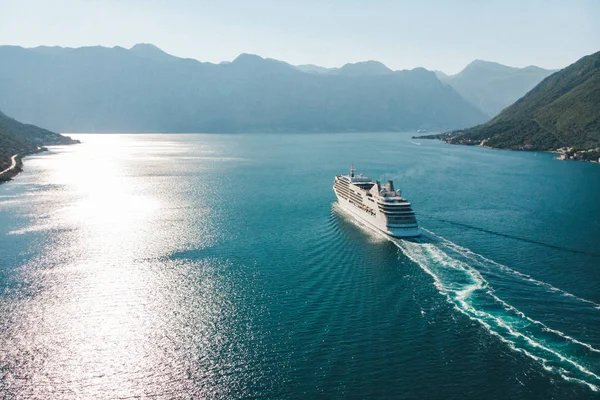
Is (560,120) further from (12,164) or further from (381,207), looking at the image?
(12,164)

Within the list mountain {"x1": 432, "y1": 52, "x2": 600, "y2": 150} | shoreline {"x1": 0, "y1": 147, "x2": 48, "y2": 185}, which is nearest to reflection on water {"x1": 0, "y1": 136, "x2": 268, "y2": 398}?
shoreline {"x1": 0, "y1": 147, "x2": 48, "y2": 185}

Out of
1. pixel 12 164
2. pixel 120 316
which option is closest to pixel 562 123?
pixel 120 316

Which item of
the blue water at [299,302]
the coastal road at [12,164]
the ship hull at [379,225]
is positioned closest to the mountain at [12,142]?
the coastal road at [12,164]

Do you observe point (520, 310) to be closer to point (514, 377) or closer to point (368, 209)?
point (514, 377)

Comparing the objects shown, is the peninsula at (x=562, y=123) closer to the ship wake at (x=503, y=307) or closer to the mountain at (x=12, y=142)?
the ship wake at (x=503, y=307)

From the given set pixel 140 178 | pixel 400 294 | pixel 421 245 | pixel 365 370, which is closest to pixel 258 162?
pixel 140 178

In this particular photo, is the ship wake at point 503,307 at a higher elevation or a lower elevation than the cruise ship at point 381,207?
lower

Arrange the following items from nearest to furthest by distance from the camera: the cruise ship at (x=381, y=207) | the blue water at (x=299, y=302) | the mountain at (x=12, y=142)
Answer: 1. the blue water at (x=299, y=302)
2. the cruise ship at (x=381, y=207)
3. the mountain at (x=12, y=142)
